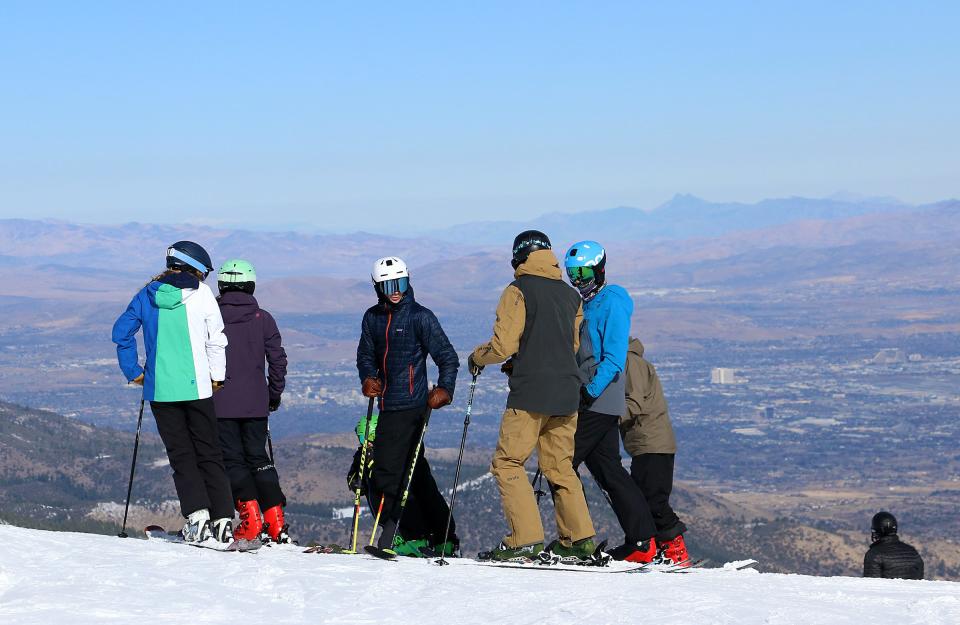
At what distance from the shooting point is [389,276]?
1059 cm

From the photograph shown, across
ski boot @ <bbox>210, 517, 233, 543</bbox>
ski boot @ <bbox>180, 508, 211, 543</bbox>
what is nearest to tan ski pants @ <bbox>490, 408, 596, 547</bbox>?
ski boot @ <bbox>210, 517, 233, 543</bbox>

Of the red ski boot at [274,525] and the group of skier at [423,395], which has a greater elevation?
the group of skier at [423,395]

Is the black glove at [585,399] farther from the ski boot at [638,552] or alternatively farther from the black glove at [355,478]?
the black glove at [355,478]

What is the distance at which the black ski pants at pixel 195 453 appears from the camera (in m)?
10.7

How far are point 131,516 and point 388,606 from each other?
70537 millimetres

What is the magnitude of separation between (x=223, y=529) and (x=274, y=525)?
87 cm

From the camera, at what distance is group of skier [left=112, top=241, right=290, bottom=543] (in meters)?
10.6

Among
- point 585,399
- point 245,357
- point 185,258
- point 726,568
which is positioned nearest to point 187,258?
point 185,258

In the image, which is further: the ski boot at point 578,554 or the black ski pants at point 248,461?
the black ski pants at point 248,461

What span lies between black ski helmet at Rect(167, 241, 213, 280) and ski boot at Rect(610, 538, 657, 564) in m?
4.17

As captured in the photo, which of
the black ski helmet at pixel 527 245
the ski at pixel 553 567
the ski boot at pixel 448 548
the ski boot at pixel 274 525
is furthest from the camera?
the ski boot at pixel 274 525

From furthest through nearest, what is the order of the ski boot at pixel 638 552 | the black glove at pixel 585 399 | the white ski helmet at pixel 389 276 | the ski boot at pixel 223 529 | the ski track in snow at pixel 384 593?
the ski boot at pixel 638 552 < the ski boot at pixel 223 529 < the black glove at pixel 585 399 < the white ski helmet at pixel 389 276 < the ski track in snow at pixel 384 593

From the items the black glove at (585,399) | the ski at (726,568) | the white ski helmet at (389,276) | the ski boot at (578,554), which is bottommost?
the ski at (726,568)

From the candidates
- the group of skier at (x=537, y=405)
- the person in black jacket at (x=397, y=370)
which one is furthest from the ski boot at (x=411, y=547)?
the person in black jacket at (x=397, y=370)
